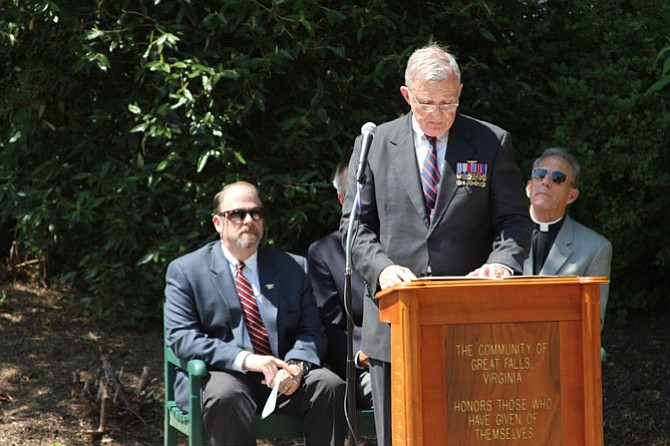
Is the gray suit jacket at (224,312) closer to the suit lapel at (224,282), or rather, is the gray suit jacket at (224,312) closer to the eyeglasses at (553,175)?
the suit lapel at (224,282)

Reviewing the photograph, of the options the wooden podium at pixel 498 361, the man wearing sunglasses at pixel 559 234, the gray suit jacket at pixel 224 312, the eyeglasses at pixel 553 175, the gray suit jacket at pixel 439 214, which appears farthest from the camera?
the eyeglasses at pixel 553 175

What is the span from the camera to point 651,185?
22.3 feet

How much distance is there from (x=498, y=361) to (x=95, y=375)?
4113mm

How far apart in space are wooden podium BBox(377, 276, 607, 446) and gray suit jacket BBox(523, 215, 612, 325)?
1900 mm

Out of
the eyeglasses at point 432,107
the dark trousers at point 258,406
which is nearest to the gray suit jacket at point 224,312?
the dark trousers at point 258,406

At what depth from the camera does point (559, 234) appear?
17.8ft

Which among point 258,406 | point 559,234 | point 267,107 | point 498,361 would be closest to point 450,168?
point 498,361

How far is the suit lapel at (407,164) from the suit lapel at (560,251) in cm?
166

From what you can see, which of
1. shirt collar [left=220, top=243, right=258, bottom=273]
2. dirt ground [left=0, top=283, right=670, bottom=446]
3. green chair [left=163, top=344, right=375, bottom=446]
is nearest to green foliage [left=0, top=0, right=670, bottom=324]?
dirt ground [left=0, top=283, right=670, bottom=446]

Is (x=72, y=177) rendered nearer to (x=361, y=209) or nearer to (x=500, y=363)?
(x=361, y=209)

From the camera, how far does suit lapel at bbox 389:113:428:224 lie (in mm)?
3908

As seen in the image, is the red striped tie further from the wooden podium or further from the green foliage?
the wooden podium

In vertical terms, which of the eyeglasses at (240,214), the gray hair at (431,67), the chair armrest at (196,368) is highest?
the gray hair at (431,67)

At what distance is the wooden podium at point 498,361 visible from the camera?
3.33 metres
